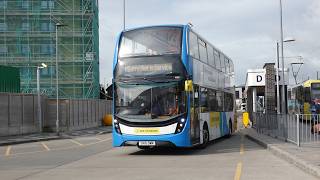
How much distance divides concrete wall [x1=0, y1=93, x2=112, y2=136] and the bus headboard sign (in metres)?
17.4

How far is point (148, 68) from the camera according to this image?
18094mm

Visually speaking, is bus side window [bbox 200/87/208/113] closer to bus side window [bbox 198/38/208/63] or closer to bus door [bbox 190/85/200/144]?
bus door [bbox 190/85/200/144]

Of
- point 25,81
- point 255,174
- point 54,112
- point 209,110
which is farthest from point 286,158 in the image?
point 25,81

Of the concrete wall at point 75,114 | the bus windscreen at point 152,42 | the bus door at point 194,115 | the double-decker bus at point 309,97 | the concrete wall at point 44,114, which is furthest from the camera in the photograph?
the double-decker bus at point 309,97

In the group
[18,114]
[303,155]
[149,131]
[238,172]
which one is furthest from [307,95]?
[238,172]

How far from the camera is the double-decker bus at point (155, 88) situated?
17781 mm

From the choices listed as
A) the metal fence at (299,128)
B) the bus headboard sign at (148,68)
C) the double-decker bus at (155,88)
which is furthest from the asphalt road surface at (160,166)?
the bus headboard sign at (148,68)

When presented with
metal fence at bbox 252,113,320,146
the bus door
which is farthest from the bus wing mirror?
metal fence at bbox 252,113,320,146

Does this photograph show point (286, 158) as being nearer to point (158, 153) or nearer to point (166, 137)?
point (166, 137)

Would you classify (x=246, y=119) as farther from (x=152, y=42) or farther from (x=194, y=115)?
(x=152, y=42)

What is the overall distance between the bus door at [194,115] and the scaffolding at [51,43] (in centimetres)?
4061

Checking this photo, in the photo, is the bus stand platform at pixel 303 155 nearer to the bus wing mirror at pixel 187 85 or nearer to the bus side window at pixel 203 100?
the bus side window at pixel 203 100

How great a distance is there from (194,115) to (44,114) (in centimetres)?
2364

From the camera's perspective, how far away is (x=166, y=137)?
17656 mm
